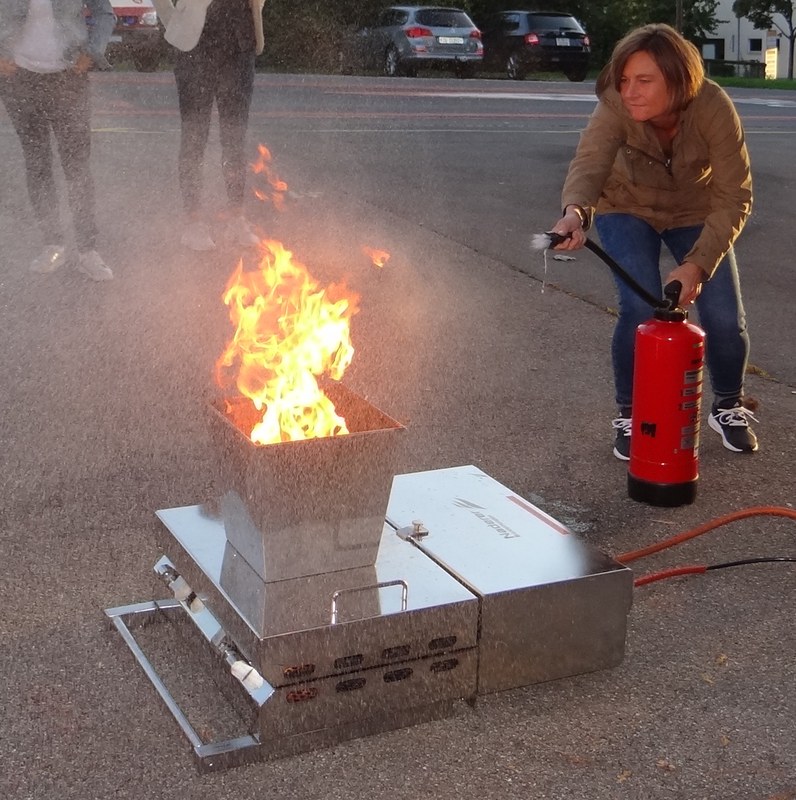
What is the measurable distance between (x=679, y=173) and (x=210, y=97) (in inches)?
144

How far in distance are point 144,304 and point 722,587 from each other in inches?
153

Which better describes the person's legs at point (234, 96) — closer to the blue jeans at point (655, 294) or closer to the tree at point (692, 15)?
the blue jeans at point (655, 294)

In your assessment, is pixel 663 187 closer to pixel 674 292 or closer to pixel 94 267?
pixel 674 292

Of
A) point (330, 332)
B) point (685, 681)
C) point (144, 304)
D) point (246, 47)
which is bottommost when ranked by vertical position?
point (685, 681)

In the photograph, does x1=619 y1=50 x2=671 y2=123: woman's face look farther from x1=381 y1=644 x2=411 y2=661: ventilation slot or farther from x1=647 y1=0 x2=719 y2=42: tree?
x1=647 y1=0 x2=719 y2=42: tree

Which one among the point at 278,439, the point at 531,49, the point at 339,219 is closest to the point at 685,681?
the point at 278,439

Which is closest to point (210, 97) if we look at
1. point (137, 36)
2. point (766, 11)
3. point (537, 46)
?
point (137, 36)

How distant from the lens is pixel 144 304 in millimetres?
6453

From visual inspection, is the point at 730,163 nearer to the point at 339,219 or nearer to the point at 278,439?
the point at 278,439

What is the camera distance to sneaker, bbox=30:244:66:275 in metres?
6.93

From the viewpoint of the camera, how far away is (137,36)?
18.3 metres

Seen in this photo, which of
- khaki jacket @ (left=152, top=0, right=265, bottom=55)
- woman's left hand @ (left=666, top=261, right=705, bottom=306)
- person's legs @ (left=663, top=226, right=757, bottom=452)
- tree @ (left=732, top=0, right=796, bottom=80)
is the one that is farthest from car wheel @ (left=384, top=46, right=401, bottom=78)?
tree @ (left=732, top=0, right=796, bottom=80)

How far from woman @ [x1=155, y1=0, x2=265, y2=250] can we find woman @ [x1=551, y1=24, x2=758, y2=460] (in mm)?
3231

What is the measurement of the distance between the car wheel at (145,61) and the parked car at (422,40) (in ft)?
17.5
